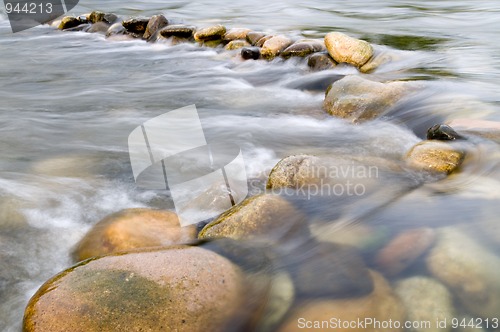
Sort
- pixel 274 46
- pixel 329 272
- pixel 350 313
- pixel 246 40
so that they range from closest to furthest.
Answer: pixel 350 313, pixel 329 272, pixel 274 46, pixel 246 40

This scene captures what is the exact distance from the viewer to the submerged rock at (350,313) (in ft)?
7.03

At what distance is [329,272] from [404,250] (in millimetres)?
461

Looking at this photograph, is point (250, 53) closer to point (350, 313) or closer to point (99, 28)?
point (99, 28)

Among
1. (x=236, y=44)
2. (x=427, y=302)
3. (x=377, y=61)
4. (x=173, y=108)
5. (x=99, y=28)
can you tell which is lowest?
(x=173, y=108)

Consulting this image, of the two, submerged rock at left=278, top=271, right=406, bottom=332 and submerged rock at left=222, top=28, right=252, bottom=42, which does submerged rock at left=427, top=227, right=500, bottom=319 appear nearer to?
submerged rock at left=278, top=271, right=406, bottom=332

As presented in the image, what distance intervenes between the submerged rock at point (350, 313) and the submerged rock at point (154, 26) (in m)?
9.68

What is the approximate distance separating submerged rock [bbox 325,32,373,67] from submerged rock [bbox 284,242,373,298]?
501cm

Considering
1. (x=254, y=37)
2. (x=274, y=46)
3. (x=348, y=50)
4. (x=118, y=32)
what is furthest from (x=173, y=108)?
(x=118, y=32)

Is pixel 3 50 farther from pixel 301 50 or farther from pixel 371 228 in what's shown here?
pixel 371 228

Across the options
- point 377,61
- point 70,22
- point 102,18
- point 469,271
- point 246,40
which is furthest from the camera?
point 70,22

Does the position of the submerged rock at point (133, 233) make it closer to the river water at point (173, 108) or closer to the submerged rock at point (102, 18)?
the river water at point (173, 108)

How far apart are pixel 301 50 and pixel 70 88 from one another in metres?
3.97

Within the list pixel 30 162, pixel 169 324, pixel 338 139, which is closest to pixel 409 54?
pixel 338 139

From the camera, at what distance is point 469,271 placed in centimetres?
238
